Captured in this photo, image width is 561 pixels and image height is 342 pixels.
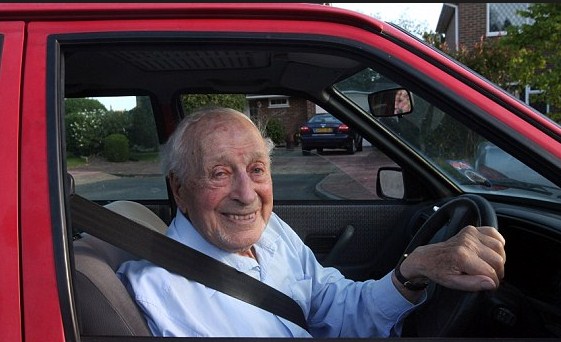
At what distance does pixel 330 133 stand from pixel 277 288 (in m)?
1.84

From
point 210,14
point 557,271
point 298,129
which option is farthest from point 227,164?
point 298,129

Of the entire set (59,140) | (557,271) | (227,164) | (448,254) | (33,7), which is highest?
(33,7)

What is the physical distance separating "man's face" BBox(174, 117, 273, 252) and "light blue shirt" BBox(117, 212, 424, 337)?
2.1 inches

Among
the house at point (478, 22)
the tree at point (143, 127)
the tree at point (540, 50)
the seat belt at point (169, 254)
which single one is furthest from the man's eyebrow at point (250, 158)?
the house at point (478, 22)

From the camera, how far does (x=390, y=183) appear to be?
3.11m

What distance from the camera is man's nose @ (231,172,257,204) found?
175 centimetres

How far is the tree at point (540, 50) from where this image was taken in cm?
883

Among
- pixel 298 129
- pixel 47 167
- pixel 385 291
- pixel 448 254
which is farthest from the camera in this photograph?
pixel 298 129

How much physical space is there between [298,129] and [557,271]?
7.08ft

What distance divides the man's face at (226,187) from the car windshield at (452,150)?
662 mm

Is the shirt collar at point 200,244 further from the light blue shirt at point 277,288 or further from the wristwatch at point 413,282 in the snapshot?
the wristwatch at point 413,282

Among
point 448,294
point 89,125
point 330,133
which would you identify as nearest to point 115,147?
point 89,125

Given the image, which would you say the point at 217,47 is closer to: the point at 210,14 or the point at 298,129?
the point at 210,14

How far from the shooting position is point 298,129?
12.7 ft
